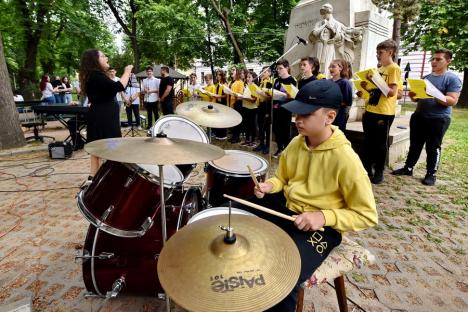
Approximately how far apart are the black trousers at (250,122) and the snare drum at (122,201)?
19.7ft

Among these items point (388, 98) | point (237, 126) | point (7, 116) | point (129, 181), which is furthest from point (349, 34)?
point (7, 116)

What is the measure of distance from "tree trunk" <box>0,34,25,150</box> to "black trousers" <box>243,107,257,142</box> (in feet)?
19.9

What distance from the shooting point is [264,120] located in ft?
24.2

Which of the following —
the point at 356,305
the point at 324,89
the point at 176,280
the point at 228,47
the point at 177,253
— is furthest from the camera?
the point at 228,47

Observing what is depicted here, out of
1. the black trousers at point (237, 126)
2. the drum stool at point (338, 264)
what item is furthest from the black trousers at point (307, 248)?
the black trousers at point (237, 126)

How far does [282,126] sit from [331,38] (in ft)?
7.97

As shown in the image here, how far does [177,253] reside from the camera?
1250 millimetres

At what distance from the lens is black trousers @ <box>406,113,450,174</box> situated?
15.5 ft

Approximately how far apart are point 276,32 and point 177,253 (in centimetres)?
1734

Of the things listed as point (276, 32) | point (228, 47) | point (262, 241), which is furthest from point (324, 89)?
point (228, 47)

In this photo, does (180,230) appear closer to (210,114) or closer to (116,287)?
(116,287)

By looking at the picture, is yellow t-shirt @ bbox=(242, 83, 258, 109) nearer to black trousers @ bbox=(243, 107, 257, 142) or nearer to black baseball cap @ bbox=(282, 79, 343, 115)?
black trousers @ bbox=(243, 107, 257, 142)

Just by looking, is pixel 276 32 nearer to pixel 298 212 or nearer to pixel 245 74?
pixel 245 74

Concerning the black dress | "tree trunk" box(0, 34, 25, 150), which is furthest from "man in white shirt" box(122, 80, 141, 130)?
the black dress
